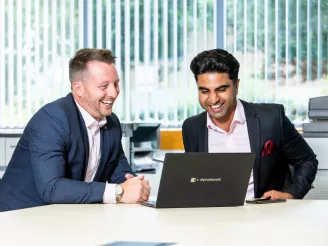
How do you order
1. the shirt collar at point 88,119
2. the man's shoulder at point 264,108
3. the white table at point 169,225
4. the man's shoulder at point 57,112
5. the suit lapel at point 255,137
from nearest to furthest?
the white table at point 169,225, the man's shoulder at point 57,112, the shirt collar at point 88,119, the suit lapel at point 255,137, the man's shoulder at point 264,108

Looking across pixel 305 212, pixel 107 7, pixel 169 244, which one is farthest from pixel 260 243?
pixel 107 7

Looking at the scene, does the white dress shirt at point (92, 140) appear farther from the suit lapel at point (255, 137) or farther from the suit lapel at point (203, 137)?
the suit lapel at point (255, 137)

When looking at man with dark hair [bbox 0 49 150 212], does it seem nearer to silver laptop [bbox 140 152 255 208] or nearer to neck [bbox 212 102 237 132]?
silver laptop [bbox 140 152 255 208]

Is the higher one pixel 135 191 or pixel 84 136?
pixel 84 136

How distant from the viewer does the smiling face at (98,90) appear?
313cm

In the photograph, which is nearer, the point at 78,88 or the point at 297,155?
the point at 78,88

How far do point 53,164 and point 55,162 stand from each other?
14 millimetres

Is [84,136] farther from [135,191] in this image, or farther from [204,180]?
[204,180]

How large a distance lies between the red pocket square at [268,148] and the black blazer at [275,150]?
0.01 metres

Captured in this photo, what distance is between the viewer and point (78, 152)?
119 inches

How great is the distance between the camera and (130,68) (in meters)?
6.79

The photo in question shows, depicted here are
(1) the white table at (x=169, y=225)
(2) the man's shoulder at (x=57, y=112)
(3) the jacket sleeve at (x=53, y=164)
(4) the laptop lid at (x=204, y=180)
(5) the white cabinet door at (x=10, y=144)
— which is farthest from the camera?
(5) the white cabinet door at (x=10, y=144)

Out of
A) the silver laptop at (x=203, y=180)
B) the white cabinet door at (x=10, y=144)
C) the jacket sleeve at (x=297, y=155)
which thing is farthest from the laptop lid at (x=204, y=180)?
the white cabinet door at (x=10, y=144)

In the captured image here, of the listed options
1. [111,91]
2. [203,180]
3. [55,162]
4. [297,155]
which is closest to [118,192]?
[55,162]
